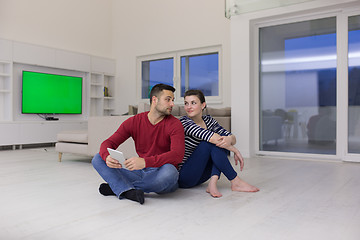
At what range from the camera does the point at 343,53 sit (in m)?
4.23

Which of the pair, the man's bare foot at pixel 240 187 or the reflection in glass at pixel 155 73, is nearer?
the man's bare foot at pixel 240 187

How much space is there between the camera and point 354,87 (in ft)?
13.7

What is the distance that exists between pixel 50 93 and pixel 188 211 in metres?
5.70

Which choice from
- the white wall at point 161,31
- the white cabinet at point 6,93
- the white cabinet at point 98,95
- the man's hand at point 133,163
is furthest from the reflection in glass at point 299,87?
the white cabinet at point 6,93

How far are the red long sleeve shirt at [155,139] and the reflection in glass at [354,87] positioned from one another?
2.93 metres

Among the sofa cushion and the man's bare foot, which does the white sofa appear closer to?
the sofa cushion

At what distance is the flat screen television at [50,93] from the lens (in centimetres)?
648

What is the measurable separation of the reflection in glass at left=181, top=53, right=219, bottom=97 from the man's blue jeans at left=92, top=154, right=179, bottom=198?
4598 millimetres

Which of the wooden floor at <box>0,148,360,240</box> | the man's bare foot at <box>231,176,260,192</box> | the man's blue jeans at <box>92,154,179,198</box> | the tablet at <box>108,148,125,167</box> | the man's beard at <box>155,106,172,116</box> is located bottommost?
the wooden floor at <box>0,148,360,240</box>

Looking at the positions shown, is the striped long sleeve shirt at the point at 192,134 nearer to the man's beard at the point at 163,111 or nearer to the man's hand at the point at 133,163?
the man's beard at the point at 163,111

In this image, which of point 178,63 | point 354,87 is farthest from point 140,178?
point 178,63

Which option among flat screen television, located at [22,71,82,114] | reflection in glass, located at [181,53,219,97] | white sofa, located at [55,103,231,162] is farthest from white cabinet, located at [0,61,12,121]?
reflection in glass, located at [181,53,219,97]

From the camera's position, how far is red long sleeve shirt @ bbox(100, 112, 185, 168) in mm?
2150

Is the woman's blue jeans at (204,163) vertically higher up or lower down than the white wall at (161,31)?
lower down
